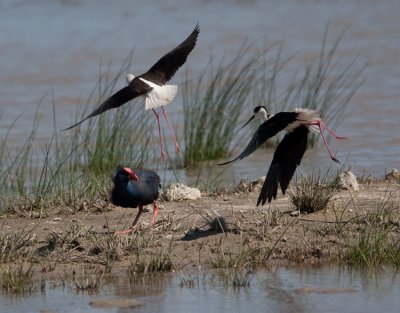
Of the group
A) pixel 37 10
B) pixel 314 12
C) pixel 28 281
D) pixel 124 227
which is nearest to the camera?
pixel 28 281

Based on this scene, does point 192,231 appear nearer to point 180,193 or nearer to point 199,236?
point 199,236

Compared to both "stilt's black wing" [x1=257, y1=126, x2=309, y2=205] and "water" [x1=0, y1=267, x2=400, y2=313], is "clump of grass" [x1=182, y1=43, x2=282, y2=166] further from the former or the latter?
"water" [x1=0, y1=267, x2=400, y2=313]

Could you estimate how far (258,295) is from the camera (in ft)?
18.0

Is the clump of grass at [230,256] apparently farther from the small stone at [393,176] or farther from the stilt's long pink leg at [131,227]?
the small stone at [393,176]

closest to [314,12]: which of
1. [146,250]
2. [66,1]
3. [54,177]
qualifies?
[66,1]

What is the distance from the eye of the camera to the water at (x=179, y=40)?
11.4 m

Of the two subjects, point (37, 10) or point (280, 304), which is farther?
point (37, 10)

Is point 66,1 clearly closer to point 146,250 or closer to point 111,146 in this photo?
point 111,146

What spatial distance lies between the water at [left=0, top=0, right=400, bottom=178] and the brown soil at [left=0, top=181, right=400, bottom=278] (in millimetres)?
2644

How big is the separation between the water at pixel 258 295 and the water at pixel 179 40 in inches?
145

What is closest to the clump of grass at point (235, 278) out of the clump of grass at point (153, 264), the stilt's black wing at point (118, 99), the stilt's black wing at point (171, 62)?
the clump of grass at point (153, 264)

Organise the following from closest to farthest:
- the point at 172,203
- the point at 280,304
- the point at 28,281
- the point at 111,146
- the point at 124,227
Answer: the point at 280,304 < the point at 28,281 < the point at 124,227 < the point at 172,203 < the point at 111,146

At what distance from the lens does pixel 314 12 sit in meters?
18.0

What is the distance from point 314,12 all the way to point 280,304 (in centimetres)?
1314
